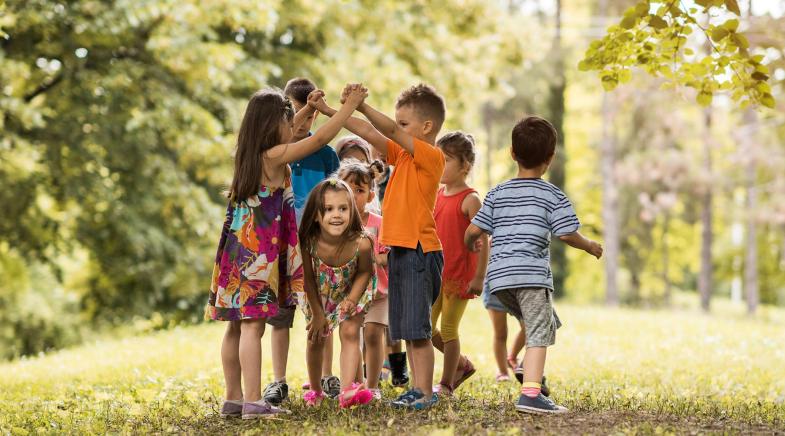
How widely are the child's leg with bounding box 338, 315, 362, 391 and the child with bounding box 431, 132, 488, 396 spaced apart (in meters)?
0.80

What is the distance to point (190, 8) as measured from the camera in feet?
42.0

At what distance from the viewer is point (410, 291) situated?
18.6 ft

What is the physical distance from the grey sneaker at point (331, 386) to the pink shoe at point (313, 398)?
43 cm

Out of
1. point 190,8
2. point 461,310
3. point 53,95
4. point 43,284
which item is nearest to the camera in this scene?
point 461,310

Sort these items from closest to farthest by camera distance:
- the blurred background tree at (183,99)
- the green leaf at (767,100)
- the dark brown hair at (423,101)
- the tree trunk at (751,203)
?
1. the dark brown hair at (423,101)
2. the green leaf at (767,100)
3. the blurred background tree at (183,99)
4. the tree trunk at (751,203)

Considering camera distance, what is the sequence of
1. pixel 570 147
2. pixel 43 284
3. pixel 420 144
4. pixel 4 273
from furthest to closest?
pixel 570 147, pixel 43 284, pixel 4 273, pixel 420 144

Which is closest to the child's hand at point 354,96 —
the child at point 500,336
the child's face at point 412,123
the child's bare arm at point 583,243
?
the child's face at point 412,123

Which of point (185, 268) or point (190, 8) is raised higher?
point (190, 8)

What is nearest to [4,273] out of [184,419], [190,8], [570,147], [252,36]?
[252,36]

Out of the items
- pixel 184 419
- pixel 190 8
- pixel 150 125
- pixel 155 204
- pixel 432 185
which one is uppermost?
pixel 190 8

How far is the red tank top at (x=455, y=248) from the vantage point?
6402mm

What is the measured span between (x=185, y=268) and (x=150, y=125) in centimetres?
340

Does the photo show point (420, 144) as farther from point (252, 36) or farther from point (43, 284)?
point (43, 284)

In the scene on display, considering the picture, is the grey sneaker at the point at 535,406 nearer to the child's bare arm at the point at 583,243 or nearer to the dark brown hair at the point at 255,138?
the child's bare arm at the point at 583,243
